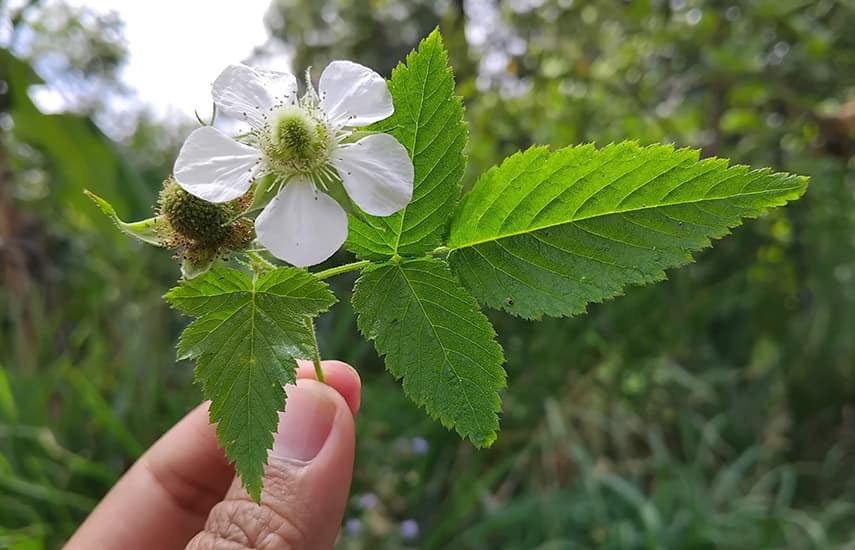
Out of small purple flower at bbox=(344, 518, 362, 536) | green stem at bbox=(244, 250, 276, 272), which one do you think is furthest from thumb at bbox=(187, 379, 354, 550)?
small purple flower at bbox=(344, 518, 362, 536)

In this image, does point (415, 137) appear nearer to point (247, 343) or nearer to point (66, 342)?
point (247, 343)

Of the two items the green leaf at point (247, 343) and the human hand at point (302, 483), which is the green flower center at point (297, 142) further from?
the human hand at point (302, 483)

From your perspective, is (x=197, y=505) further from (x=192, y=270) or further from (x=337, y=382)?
(x=192, y=270)

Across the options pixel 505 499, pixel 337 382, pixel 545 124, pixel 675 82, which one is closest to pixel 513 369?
pixel 505 499

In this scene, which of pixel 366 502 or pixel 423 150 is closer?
pixel 423 150

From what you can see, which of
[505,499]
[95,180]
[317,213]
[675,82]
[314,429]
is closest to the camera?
[317,213]

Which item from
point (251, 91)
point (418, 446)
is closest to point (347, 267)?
point (251, 91)

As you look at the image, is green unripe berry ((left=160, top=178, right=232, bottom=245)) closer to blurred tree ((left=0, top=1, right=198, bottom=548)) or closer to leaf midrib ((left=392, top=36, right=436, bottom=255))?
leaf midrib ((left=392, top=36, right=436, bottom=255))
